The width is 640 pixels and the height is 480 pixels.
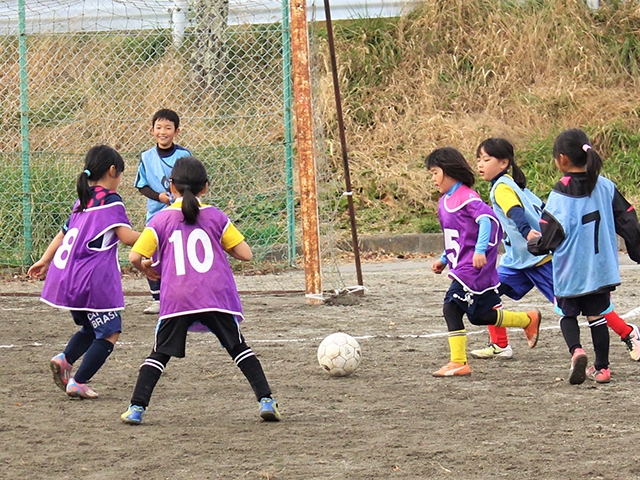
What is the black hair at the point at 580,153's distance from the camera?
5.49m

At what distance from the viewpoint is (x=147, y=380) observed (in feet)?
15.7

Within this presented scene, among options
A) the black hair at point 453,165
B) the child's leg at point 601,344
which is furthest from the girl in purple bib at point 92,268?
the child's leg at point 601,344

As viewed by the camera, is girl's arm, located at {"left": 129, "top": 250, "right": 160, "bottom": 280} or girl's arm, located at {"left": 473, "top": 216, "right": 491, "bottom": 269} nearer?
girl's arm, located at {"left": 129, "top": 250, "right": 160, "bottom": 280}

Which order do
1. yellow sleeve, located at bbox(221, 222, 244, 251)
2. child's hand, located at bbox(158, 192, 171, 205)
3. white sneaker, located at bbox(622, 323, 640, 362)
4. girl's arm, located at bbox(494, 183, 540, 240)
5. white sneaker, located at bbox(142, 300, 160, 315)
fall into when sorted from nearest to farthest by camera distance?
1. yellow sleeve, located at bbox(221, 222, 244, 251)
2. girl's arm, located at bbox(494, 183, 540, 240)
3. white sneaker, located at bbox(622, 323, 640, 362)
4. child's hand, located at bbox(158, 192, 171, 205)
5. white sneaker, located at bbox(142, 300, 160, 315)

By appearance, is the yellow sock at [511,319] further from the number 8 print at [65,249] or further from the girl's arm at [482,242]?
the number 8 print at [65,249]

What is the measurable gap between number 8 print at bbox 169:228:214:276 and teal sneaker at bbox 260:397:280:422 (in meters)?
0.68

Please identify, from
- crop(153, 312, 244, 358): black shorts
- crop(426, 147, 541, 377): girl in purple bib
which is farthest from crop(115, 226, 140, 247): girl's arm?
crop(426, 147, 541, 377): girl in purple bib

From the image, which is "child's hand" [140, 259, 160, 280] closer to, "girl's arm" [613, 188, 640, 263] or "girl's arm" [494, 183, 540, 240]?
"girl's arm" [494, 183, 540, 240]

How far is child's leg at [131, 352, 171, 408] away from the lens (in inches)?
187

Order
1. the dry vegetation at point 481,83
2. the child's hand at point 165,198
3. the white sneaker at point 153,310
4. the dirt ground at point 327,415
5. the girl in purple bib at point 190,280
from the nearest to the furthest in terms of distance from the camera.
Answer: the dirt ground at point 327,415
the girl in purple bib at point 190,280
the child's hand at point 165,198
the white sneaker at point 153,310
the dry vegetation at point 481,83

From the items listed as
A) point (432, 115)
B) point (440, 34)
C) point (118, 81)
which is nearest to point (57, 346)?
point (118, 81)

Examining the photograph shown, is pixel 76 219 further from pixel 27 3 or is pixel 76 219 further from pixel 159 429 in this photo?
pixel 27 3

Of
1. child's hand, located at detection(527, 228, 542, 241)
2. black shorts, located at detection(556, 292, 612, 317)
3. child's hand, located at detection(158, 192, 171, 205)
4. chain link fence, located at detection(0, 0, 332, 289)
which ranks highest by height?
chain link fence, located at detection(0, 0, 332, 289)

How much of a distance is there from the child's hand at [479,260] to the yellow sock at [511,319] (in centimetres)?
52
